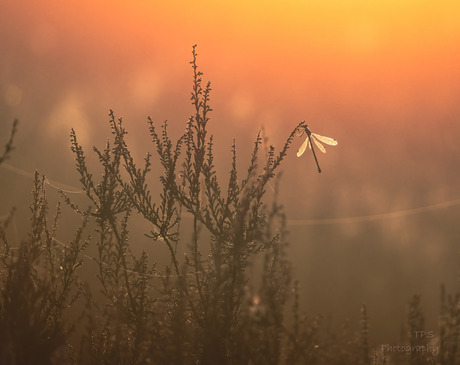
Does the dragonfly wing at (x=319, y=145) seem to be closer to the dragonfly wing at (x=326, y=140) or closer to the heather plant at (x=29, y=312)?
the dragonfly wing at (x=326, y=140)

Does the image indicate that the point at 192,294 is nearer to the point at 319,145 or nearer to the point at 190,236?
the point at 190,236

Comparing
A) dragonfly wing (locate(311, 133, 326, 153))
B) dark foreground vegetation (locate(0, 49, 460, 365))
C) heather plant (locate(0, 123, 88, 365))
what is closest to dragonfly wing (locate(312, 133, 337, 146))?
dragonfly wing (locate(311, 133, 326, 153))

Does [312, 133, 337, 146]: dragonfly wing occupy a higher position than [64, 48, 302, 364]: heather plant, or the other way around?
[312, 133, 337, 146]: dragonfly wing

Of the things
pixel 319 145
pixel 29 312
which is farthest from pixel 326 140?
pixel 29 312

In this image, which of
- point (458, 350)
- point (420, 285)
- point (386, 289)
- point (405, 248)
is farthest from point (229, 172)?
point (405, 248)

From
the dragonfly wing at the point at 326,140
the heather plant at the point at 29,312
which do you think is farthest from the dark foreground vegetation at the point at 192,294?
the dragonfly wing at the point at 326,140

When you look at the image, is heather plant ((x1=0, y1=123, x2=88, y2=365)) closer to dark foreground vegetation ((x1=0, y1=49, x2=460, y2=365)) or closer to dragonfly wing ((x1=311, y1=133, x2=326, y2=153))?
dark foreground vegetation ((x1=0, y1=49, x2=460, y2=365))

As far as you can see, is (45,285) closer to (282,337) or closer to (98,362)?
(98,362)

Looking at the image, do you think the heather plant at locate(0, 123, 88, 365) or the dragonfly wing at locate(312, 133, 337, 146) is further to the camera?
the dragonfly wing at locate(312, 133, 337, 146)
